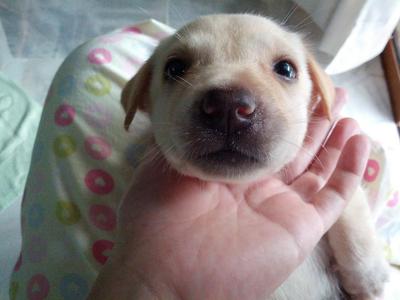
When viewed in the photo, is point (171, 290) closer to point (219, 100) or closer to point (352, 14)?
point (219, 100)

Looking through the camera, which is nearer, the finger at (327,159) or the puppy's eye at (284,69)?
the puppy's eye at (284,69)

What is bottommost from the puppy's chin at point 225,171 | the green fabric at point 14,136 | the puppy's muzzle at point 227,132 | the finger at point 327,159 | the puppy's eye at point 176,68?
the green fabric at point 14,136

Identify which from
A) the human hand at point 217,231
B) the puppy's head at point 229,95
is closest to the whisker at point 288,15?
the puppy's head at point 229,95

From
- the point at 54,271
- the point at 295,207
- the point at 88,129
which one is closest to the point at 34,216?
the point at 54,271

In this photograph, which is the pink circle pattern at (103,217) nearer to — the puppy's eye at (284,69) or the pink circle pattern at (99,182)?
the pink circle pattern at (99,182)

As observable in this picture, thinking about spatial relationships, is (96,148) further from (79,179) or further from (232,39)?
(232,39)

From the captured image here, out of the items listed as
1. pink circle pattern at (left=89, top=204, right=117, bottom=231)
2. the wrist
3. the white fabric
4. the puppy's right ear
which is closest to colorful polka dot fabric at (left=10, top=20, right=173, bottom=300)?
pink circle pattern at (left=89, top=204, right=117, bottom=231)
